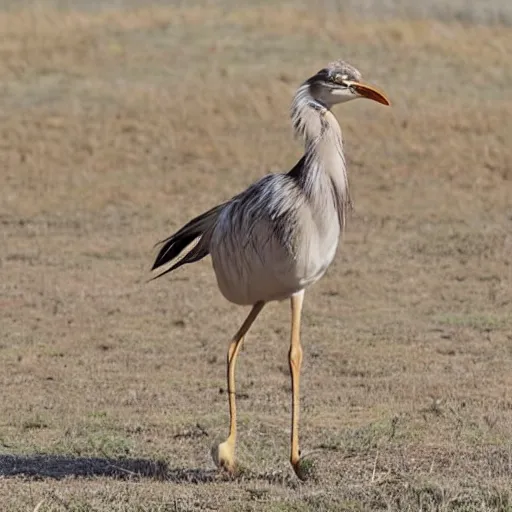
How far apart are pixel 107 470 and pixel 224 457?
0.61 m

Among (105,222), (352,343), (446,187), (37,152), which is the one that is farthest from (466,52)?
(352,343)

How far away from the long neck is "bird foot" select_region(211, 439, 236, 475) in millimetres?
1242

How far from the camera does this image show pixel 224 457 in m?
6.89

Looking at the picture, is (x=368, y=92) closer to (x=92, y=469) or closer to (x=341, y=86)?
(x=341, y=86)

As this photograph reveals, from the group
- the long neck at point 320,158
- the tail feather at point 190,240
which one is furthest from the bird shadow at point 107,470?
the long neck at point 320,158

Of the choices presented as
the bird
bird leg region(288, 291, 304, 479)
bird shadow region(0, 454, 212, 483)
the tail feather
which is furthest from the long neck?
bird shadow region(0, 454, 212, 483)

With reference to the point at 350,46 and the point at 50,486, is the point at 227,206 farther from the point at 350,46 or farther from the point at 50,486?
the point at 350,46

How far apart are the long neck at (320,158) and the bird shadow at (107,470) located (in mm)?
1369

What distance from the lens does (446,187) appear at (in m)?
17.2

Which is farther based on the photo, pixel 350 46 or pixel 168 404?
pixel 350 46

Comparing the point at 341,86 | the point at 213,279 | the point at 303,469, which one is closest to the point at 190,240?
the point at 341,86

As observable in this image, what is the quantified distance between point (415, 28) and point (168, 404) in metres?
17.0

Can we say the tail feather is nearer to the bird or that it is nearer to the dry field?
the bird

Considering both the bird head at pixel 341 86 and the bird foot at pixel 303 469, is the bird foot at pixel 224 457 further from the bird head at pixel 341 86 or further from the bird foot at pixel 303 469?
the bird head at pixel 341 86
